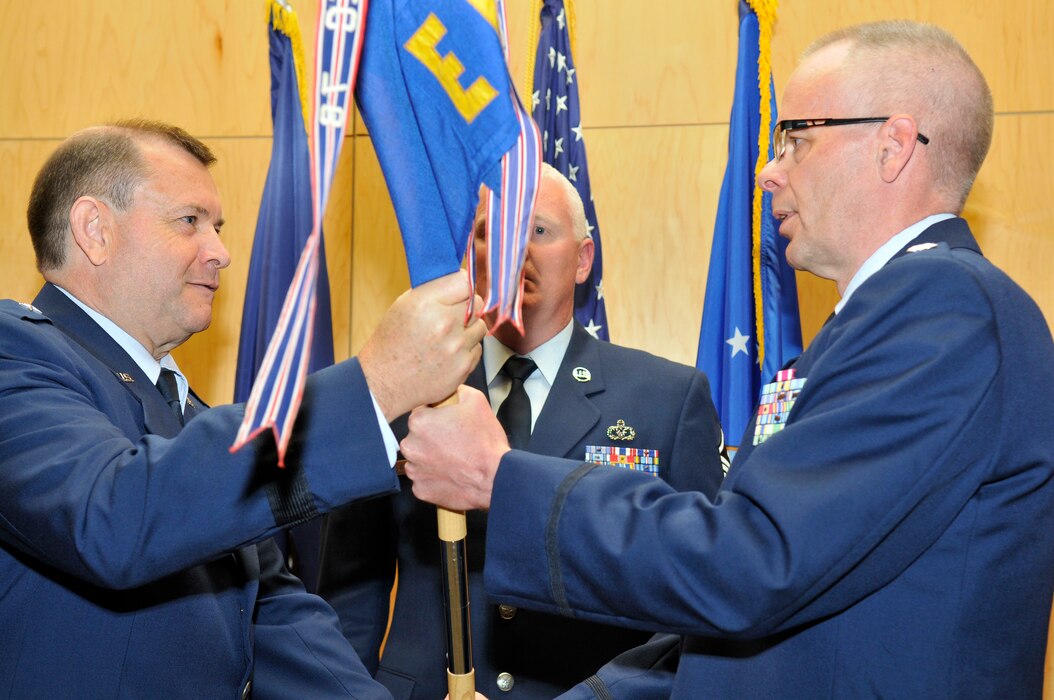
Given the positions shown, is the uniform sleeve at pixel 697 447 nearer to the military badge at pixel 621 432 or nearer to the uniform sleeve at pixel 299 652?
the military badge at pixel 621 432

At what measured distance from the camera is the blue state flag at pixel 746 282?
3414mm

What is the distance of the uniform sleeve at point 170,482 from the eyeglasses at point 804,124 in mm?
904

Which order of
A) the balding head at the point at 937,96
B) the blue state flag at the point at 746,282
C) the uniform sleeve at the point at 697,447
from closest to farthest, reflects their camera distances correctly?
the balding head at the point at 937,96, the uniform sleeve at the point at 697,447, the blue state flag at the point at 746,282

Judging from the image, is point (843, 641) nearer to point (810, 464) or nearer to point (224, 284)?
point (810, 464)

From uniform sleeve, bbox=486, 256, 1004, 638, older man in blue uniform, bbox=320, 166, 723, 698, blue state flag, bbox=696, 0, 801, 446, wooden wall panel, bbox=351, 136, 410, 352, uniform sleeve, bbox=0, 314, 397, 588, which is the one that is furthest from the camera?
wooden wall panel, bbox=351, 136, 410, 352

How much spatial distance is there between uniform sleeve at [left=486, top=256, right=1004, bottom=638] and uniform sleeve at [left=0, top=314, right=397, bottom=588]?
0.32 m

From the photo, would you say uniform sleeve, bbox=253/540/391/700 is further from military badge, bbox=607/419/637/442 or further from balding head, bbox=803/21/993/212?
balding head, bbox=803/21/993/212


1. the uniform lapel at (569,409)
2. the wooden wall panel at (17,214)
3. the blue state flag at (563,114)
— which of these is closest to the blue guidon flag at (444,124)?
the uniform lapel at (569,409)

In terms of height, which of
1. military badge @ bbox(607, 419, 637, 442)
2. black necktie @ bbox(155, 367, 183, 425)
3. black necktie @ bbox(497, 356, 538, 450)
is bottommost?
military badge @ bbox(607, 419, 637, 442)

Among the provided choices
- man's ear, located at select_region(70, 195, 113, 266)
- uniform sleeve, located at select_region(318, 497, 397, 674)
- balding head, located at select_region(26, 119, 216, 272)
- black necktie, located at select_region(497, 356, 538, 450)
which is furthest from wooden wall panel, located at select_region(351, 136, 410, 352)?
man's ear, located at select_region(70, 195, 113, 266)

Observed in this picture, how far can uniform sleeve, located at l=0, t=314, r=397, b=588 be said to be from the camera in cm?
149

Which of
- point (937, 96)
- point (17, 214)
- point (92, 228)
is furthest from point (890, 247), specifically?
point (17, 214)

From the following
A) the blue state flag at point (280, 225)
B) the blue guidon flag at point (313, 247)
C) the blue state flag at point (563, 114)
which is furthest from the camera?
the blue state flag at point (280, 225)

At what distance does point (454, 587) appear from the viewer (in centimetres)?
178
